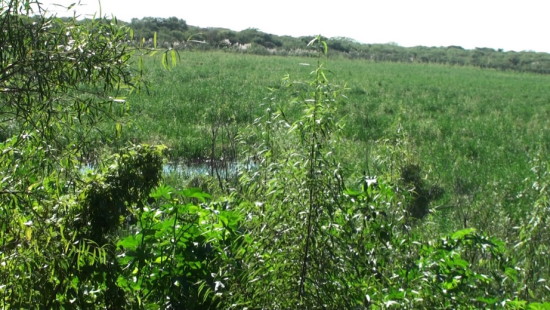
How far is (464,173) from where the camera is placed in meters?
12.6

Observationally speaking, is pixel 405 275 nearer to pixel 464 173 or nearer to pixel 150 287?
pixel 150 287

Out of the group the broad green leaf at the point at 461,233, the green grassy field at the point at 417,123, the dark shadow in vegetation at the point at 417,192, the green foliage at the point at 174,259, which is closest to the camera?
the green foliage at the point at 174,259

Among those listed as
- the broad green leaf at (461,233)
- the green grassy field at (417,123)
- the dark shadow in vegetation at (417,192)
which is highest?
the broad green leaf at (461,233)

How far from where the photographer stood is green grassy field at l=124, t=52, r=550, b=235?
332 inches

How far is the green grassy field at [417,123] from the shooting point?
8.45 m

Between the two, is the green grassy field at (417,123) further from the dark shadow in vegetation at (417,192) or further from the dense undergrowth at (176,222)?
the dense undergrowth at (176,222)

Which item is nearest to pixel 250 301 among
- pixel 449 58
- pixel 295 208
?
pixel 295 208

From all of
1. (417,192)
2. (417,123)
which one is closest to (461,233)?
(417,192)

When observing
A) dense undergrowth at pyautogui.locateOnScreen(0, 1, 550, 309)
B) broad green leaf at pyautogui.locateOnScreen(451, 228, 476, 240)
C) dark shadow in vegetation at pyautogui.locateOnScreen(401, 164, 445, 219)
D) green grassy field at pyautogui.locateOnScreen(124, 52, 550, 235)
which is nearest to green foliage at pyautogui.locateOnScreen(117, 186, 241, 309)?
dense undergrowth at pyautogui.locateOnScreen(0, 1, 550, 309)

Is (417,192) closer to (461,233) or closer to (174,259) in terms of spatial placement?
(461,233)

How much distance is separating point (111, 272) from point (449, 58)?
2628 inches

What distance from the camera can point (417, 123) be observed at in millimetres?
18344

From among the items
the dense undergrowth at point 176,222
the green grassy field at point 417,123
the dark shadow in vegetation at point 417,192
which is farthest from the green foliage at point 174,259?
the dark shadow in vegetation at point 417,192

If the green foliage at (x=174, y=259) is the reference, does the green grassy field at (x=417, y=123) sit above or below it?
below
